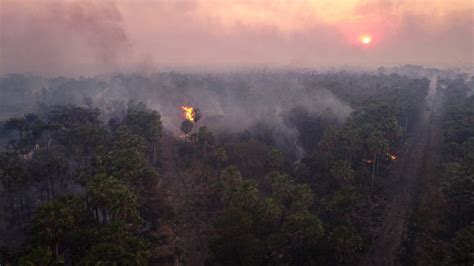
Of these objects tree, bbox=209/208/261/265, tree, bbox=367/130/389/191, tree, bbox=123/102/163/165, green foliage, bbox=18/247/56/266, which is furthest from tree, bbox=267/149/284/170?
green foliage, bbox=18/247/56/266

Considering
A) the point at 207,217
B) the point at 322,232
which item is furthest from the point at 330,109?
the point at 322,232

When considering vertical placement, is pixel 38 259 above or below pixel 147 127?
below

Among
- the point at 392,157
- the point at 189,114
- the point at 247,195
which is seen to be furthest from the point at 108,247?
the point at 189,114

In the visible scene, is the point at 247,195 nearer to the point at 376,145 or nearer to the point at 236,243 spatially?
the point at 236,243

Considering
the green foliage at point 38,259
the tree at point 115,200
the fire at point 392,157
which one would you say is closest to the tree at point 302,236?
the tree at point 115,200

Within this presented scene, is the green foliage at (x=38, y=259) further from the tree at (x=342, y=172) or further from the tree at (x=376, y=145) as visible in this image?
the tree at (x=376, y=145)

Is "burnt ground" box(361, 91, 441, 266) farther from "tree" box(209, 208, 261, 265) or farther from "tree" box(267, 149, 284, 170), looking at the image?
"tree" box(267, 149, 284, 170)
